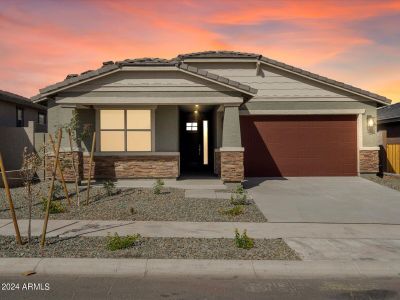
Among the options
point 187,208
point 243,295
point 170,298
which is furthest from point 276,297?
point 187,208

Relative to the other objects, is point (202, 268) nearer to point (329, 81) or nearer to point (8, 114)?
point (329, 81)

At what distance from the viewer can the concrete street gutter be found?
6.59 metres

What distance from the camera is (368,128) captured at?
63.5 ft

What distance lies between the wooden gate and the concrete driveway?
7.77 feet

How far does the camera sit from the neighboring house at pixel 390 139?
19834 millimetres

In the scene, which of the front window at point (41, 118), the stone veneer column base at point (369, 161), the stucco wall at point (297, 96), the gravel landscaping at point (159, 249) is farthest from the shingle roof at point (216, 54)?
the front window at point (41, 118)

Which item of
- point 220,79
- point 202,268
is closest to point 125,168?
point 220,79

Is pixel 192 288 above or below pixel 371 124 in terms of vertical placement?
below

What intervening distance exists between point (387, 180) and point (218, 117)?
822 centimetres

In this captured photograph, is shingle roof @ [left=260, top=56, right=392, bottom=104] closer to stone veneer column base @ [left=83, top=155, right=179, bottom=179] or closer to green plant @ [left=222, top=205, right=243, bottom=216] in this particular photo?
stone veneer column base @ [left=83, top=155, right=179, bottom=179]

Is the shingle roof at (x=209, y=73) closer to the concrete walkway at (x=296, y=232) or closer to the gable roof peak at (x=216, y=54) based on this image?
the gable roof peak at (x=216, y=54)

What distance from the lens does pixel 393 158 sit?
20.0 meters

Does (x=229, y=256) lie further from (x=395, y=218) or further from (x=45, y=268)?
(x=395, y=218)

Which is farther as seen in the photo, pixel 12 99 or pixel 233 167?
pixel 12 99
